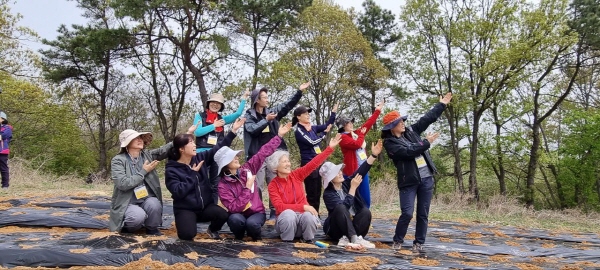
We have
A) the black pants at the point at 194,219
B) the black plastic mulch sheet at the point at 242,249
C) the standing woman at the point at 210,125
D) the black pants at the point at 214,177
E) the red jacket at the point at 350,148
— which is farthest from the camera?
the red jacket at the point at 350,148

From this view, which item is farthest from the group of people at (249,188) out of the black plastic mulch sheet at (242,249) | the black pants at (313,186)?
the black pants at (313,186)

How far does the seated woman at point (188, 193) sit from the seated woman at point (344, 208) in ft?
3.53

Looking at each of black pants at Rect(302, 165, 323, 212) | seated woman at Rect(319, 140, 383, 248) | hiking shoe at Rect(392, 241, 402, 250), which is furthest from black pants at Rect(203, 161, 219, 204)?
hiking shoe at Rect(392, 241, 402, 250)

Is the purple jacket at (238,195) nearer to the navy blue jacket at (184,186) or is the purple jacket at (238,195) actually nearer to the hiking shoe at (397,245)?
the navy blue jacket at (184,186)

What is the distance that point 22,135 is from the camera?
67.5 feet

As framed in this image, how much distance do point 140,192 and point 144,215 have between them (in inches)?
10.5

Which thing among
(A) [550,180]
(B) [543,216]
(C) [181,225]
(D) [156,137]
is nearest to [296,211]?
(C) [181,225]

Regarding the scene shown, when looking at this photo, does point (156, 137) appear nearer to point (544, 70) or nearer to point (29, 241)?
point (544, 70)

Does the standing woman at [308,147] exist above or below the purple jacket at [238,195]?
above

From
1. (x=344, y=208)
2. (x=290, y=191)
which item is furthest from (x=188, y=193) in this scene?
(x=344, y=208)

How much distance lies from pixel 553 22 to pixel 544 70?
2.22 metres

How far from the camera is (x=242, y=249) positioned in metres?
3.55

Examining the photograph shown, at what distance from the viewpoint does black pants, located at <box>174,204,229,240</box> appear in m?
3.92

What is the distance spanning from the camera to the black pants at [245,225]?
13.5 feet
